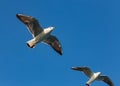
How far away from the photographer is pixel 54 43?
51.5m

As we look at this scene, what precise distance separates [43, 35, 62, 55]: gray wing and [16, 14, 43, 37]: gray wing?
1674mm

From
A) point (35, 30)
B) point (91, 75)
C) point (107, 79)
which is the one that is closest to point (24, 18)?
point (35, 30)

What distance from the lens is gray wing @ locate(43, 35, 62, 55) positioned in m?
51.1

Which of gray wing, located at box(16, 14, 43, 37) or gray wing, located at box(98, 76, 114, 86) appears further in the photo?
gray wing, located at box(98, 76, 114, 86)

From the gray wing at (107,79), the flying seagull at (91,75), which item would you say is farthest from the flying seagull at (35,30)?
the gray wing at (107,79)

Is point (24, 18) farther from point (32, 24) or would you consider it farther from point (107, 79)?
point (107, 79)

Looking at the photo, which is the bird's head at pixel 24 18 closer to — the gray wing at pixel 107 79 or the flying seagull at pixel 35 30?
the flying seagull at pixel 35 30

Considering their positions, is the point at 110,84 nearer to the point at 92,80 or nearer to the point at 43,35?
the point at 92,80

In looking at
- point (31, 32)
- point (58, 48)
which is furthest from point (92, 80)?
point (31, 32)

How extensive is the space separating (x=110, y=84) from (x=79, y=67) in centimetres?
491

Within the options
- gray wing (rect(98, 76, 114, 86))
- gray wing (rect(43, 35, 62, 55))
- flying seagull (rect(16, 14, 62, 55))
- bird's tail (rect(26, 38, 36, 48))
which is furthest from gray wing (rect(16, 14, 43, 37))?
gray wing (rect(98, 76, 114, 86))

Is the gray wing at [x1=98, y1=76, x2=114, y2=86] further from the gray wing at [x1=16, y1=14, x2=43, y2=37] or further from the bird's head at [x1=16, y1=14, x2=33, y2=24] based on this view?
the bird's head at [x1=16, y1=14, x2=33, y2=24]

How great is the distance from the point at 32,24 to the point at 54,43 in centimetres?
323

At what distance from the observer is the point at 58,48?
52.0 m
